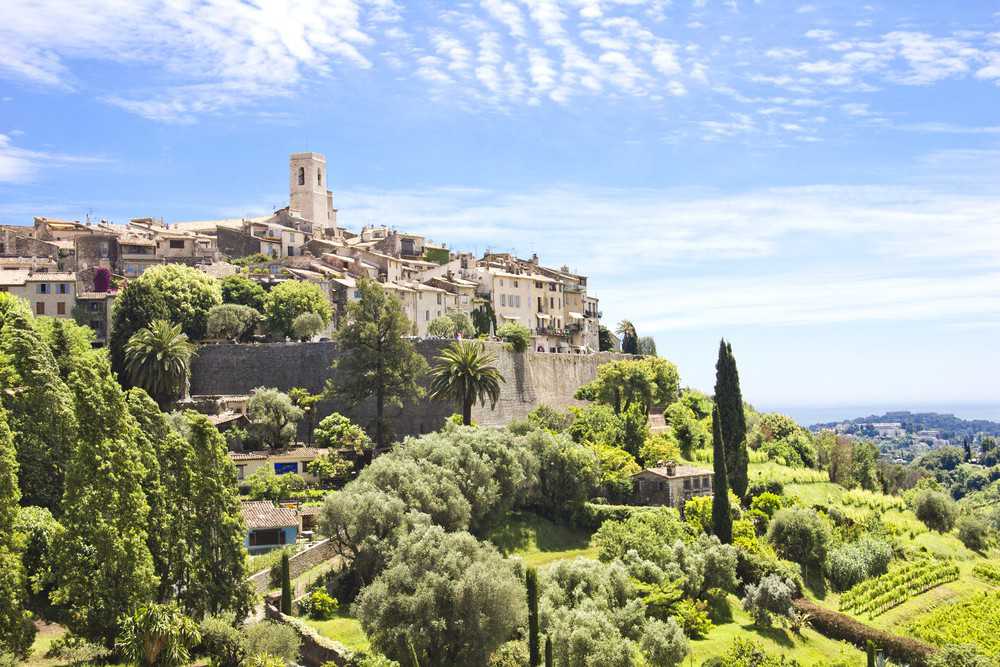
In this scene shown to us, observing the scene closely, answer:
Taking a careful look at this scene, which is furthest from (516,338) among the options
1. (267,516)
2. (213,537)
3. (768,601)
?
(213,537)

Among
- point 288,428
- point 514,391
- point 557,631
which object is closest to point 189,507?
point 557,631

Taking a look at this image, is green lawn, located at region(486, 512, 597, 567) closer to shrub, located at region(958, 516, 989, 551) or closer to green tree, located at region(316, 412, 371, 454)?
green tree, located at region(316, 412, 371, 454)

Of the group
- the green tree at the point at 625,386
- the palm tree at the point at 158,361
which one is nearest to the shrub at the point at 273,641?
the palm tree at the point at 158,361

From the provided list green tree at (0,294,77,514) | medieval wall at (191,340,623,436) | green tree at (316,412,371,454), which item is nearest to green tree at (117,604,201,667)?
green tree at (0,294,77,514)

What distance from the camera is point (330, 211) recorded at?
130875mm

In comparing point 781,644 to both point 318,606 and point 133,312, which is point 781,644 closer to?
point 318,606

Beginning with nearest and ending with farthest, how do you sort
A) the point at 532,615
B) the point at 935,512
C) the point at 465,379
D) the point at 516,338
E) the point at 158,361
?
the point at 532,615 → the point at 465,379 → the point at 158,361 → the point at 935,512 → the point at 516,338

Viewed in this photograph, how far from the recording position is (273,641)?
30250 mm

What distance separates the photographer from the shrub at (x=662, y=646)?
1405 inches

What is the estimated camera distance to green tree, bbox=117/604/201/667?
91.7 feet

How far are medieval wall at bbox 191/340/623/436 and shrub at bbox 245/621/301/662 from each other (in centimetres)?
2810

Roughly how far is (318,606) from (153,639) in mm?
8714

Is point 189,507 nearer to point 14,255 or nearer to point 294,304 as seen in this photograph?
point 294,304

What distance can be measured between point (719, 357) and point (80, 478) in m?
44.5
